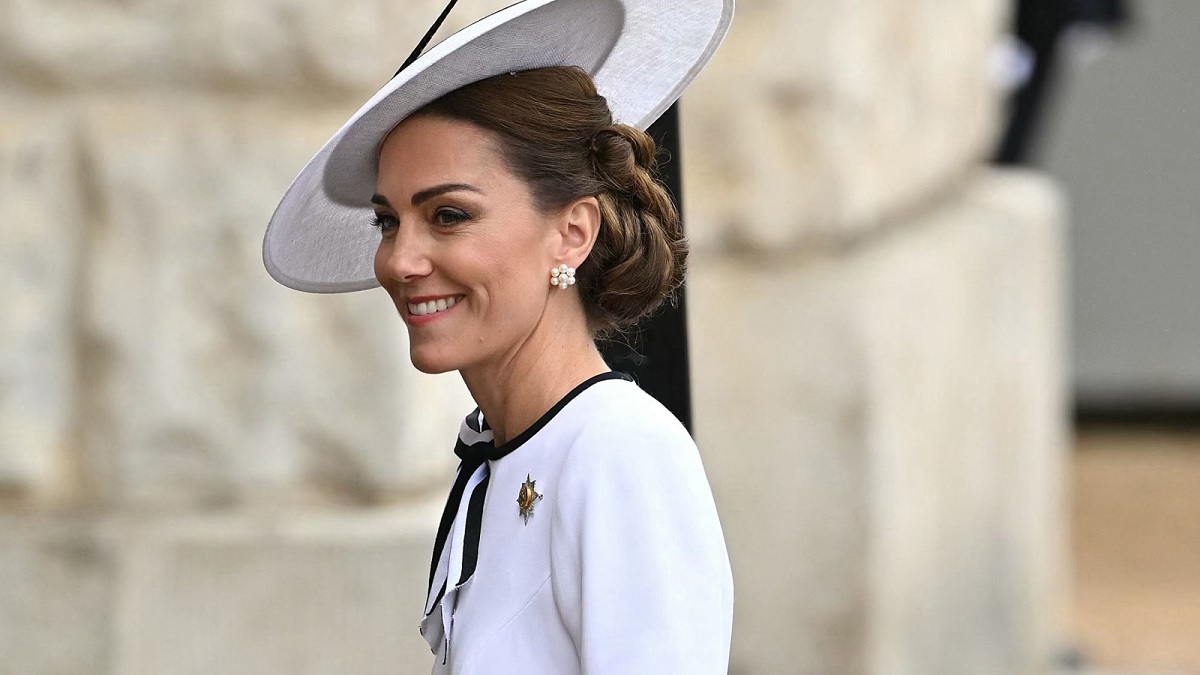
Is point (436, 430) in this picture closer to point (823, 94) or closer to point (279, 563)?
point (279, 563)

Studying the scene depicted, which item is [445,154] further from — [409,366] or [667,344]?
[409,366]

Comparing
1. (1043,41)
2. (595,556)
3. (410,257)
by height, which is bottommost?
(595,556)

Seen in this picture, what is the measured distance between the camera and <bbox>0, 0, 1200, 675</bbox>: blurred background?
2.88 m

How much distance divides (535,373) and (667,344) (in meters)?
0.33

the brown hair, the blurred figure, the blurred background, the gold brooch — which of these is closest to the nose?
the brown hair

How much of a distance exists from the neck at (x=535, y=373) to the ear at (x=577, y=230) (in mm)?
60

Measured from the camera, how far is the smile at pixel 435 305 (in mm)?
1528

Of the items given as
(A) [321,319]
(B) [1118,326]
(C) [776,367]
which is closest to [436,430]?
(A) [321,319]

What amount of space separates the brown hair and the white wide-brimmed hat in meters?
0.03

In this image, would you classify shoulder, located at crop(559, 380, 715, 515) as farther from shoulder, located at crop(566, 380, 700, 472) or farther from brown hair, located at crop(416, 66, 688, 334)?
brown hair, located at crop(416, 66, 688, 334)

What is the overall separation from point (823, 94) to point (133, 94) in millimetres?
1525

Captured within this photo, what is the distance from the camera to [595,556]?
4.56 feet

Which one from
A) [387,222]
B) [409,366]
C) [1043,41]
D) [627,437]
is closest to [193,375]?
[409,366]

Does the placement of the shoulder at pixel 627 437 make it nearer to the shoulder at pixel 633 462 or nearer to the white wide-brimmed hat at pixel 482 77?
the shoulder at pixel 633 462
